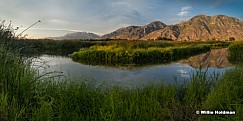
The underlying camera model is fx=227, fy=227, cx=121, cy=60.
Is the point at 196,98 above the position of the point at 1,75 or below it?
below

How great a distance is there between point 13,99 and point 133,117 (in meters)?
1.76

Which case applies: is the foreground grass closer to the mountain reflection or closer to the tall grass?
the mountain reflection

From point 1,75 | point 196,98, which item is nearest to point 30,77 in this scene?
point 1,75

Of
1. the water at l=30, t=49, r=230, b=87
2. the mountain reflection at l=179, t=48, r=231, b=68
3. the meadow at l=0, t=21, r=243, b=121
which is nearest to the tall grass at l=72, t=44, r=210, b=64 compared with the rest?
the mountain reflection at l=179, t=48, r=231, b=68

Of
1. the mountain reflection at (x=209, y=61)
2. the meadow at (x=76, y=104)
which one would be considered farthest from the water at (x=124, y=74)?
the meadow at (x=76, y=104)

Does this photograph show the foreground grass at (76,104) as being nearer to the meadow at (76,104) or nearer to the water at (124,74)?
the meadow at (76,104)

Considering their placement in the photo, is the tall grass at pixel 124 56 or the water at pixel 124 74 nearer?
the water at pixel 124 74

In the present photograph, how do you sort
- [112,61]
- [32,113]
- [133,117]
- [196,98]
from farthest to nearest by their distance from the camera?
[112,61]
[196,98]
[133,117]
[32,113]

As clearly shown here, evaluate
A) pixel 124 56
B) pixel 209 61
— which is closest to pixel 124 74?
pixel 124 56

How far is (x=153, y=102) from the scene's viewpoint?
4016 millimetres

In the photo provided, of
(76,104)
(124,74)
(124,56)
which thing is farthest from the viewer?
(124,56)

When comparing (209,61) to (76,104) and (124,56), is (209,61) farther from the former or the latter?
(76,104)

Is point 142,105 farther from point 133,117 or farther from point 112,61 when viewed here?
point 112,61

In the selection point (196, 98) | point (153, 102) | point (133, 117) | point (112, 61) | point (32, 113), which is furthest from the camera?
point (112, 61)
